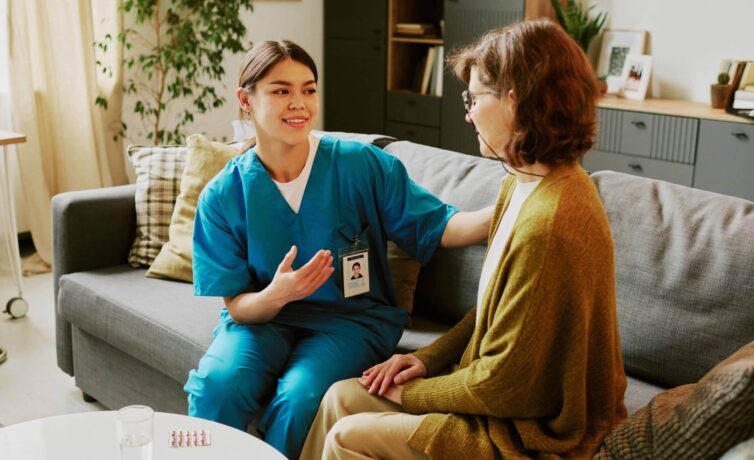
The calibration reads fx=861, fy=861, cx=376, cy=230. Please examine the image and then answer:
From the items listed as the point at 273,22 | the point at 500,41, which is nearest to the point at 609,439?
the point at 500,41

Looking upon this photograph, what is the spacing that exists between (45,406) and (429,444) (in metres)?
1.68

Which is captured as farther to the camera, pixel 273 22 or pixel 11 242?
pixel 273 22

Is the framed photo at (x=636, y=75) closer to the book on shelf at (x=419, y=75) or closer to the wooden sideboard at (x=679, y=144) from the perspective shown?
the wooden sideboard at (x=679, y=144)

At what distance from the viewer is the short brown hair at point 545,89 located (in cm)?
142

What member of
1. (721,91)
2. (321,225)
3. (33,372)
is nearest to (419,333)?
(321,225)

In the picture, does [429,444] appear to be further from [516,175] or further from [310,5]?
[310,5]

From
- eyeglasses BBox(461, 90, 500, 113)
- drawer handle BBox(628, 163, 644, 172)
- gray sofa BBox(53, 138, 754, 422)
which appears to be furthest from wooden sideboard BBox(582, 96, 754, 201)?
eyeglasses BBox(461, 90, 500, 113)

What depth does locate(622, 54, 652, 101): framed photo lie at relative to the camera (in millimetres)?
4312

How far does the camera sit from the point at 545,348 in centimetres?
140

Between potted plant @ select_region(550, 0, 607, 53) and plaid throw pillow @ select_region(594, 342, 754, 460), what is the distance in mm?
3270

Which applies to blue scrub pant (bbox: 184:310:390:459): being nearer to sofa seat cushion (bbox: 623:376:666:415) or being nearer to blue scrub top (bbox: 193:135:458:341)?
blue scrub top (bbox: 193:135:458:341)

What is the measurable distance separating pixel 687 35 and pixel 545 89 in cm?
319

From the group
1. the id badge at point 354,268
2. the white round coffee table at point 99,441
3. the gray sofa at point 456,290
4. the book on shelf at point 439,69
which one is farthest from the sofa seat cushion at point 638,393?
the book on shelf at point 439,69

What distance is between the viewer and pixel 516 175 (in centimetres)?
155
